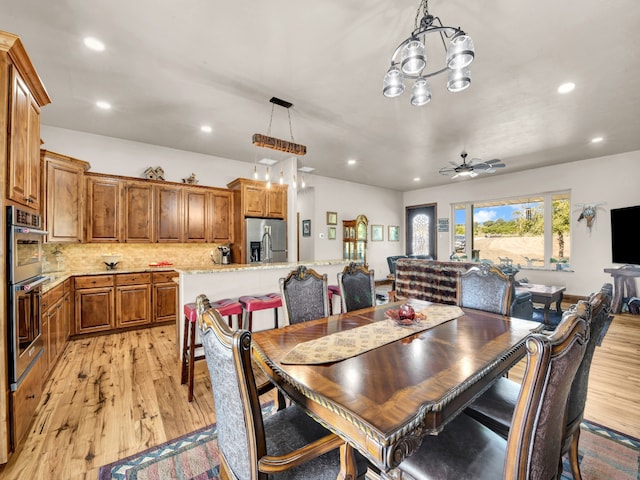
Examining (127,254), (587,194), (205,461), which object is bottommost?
(205,461)

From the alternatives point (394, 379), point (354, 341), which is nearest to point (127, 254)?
point (354, 341)

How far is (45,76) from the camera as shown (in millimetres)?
2799

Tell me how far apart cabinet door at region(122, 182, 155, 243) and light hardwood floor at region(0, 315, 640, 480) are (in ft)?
5.34

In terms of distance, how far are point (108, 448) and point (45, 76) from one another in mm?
3384

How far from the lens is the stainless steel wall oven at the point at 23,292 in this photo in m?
1.70

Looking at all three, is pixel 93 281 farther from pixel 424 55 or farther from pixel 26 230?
pixel 424 55

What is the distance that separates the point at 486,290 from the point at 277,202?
3.85 metres

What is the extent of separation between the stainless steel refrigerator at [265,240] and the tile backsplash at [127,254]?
822 mm

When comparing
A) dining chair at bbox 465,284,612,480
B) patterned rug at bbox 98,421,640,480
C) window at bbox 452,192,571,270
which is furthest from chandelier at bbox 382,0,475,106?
window at bbox 452,192,571,270

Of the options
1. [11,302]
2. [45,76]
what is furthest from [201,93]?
[11,302]

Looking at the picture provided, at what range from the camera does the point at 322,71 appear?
106 inches

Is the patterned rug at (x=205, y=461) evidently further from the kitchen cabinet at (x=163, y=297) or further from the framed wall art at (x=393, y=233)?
the framed wall art at (x=393, y=233)

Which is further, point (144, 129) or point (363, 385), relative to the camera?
point (144, 129)

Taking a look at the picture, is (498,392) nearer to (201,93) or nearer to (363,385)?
(363,385)
